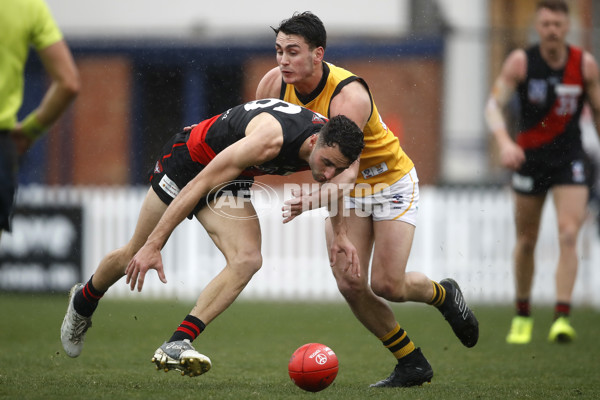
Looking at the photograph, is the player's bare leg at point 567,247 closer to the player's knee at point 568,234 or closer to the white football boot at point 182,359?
the player's knee at point 568,234

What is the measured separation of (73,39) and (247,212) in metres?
10.8

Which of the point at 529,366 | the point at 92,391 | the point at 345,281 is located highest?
the point at 345,281

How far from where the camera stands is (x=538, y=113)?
26.6ft

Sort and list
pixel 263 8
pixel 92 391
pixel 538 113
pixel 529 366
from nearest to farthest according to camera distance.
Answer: pixel 92 391, pixel 529 366, pixel 538 113, pixel 263 8

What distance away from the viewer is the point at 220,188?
18.1 ft

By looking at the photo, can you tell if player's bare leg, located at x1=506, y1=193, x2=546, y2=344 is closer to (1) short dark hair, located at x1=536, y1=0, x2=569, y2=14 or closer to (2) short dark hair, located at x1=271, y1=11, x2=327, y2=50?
(1) short dark hair, located at x1=536, y1=0, x2=569, y2=14

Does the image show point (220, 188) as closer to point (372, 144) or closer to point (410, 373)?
point (372, 144)

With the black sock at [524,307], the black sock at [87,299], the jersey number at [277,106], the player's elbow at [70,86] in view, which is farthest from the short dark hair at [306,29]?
the black sock at [524,307]

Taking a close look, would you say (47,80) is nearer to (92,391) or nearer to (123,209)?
(123,209)

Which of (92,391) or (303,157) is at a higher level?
(303,157)

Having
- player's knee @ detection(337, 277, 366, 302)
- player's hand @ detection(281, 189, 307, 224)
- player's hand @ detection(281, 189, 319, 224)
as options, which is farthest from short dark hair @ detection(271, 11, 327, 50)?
player's knee @ detection(337, 277, 366, 302)

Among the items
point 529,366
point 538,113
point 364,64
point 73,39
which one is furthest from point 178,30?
point 529,366

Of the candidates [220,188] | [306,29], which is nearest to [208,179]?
[220,188]

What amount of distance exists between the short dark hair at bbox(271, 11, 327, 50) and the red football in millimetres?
1913
